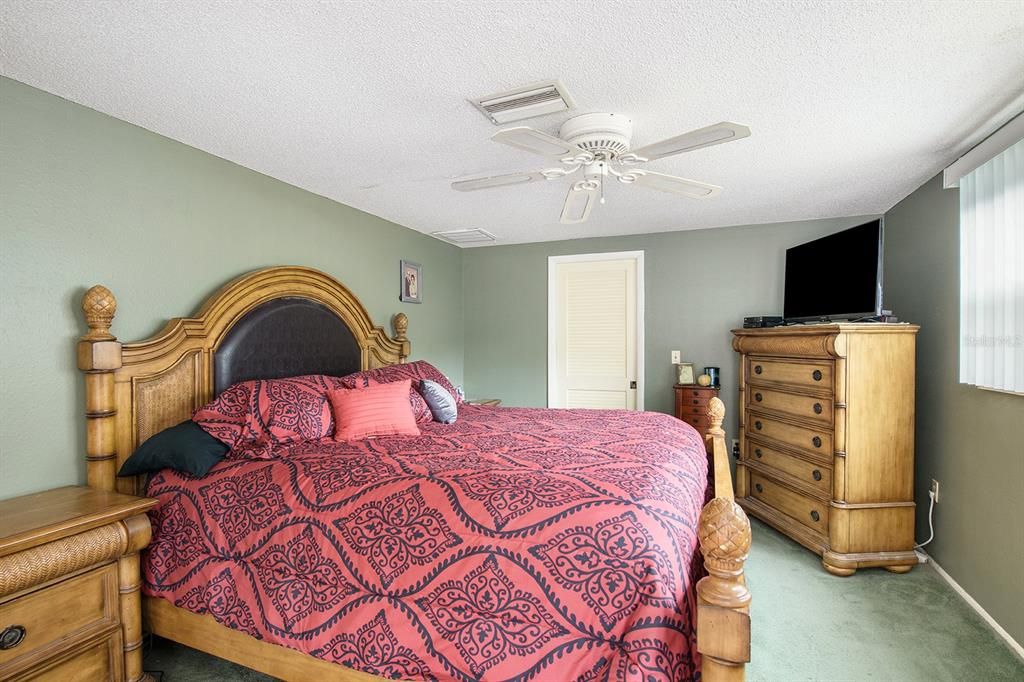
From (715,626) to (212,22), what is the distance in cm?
215

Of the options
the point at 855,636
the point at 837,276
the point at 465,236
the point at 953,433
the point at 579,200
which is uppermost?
the point at 465,236

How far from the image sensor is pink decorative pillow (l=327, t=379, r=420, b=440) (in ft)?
7.91

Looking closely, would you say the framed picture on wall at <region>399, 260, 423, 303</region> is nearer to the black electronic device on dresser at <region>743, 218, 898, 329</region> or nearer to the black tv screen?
the black electronic device on dresser at <region>743, 218, 898, 329</region>

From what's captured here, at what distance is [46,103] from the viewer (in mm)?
1950

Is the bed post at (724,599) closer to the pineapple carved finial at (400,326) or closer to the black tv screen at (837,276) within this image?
the black tv screen at (837,276)

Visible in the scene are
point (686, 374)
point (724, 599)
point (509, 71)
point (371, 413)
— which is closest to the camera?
point (724, 599)

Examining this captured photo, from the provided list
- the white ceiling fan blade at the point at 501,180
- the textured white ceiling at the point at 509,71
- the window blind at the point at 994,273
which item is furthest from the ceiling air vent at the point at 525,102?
the window blind at the point at 994,273

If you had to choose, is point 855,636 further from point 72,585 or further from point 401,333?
point 401,333

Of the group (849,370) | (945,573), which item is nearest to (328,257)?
(849,370)

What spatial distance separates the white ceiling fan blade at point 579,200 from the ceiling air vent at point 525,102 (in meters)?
0.45

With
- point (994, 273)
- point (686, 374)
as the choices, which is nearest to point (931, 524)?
point (994, 273)

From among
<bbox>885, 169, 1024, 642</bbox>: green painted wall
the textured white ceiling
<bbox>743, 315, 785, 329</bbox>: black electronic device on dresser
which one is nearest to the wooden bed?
the textured white ceiling

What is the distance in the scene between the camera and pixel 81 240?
2.05 m

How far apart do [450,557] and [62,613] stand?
1.32 metres
